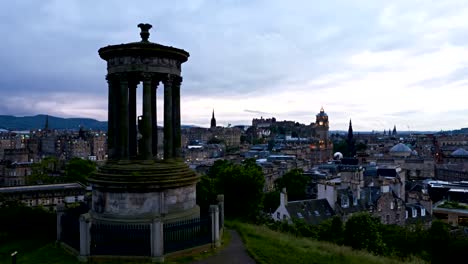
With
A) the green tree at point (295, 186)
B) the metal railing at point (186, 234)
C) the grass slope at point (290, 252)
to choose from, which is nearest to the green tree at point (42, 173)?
the green tree at point (295, 186)

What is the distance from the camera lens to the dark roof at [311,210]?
46531 millimetres

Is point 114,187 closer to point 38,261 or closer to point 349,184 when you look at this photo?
point 38,261

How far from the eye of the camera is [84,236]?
15.6m

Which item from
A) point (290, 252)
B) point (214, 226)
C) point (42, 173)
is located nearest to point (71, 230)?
point (214, 226)

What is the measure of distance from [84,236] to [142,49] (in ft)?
26.5

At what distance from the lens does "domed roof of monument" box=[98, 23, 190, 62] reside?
18.0 meters

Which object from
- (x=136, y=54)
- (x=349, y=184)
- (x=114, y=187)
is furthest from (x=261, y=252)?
(x=349, y=184)

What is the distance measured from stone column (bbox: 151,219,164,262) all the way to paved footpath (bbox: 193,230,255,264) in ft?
4.72

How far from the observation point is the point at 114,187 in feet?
56.3

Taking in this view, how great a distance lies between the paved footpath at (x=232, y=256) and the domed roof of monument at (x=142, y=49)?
8882mm

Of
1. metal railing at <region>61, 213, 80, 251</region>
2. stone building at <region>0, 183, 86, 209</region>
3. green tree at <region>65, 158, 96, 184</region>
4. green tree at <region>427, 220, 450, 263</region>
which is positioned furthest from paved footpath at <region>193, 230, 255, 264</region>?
green tree at <region>65, 158, 96, 184</region>

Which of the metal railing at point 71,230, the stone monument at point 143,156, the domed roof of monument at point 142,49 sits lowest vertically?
the metal railing at point 71,230

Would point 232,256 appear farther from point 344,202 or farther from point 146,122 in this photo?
point 344,202

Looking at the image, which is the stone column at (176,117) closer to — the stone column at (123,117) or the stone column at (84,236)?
the stone column at (123,117)
